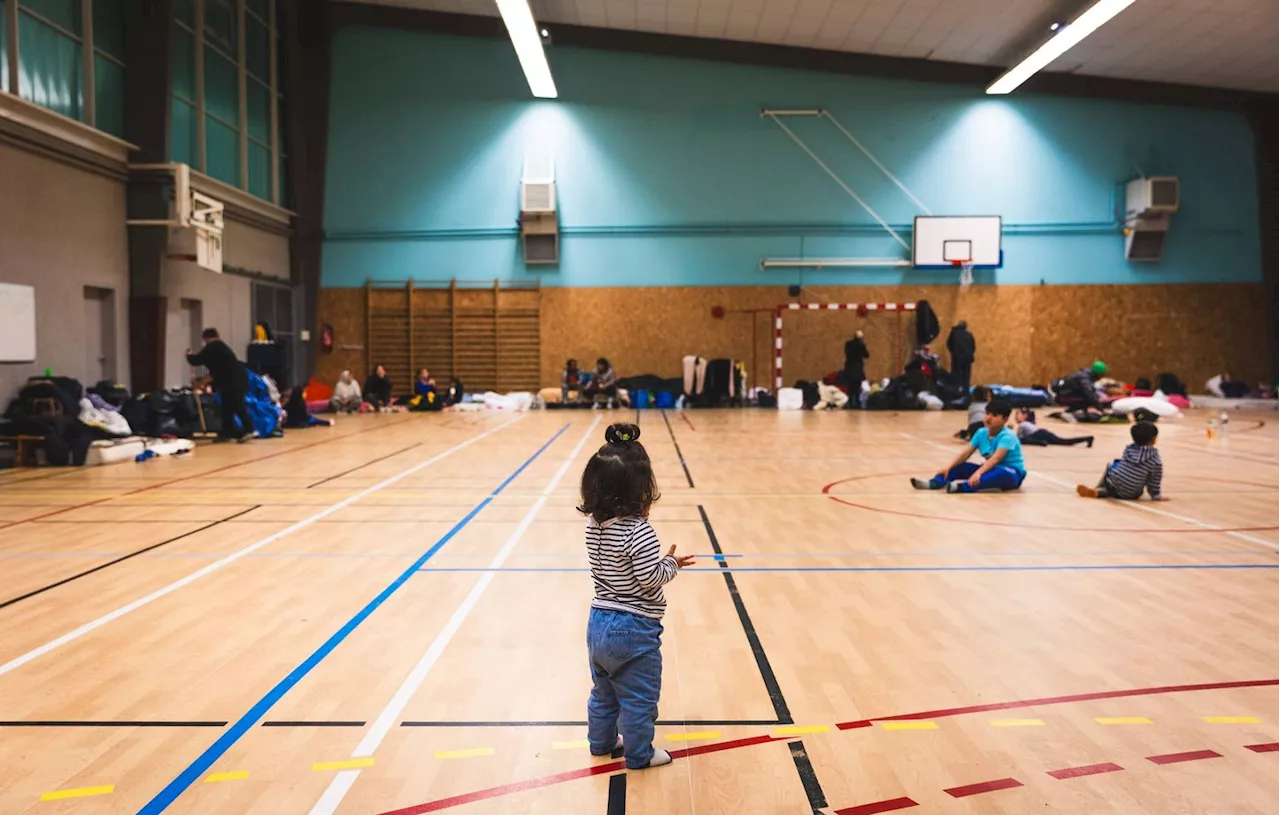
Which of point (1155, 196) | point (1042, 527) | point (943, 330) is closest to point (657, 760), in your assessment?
point (1042, 527)

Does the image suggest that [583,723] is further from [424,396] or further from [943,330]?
[943,330]

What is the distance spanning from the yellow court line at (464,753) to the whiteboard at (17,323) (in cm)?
1187

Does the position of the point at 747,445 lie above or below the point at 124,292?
below

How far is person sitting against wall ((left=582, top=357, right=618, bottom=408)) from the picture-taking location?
20812 mm

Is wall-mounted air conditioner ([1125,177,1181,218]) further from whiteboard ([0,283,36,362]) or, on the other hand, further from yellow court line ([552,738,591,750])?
yellow court line ([552,738,591,750])

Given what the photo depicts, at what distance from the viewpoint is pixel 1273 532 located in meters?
6.55

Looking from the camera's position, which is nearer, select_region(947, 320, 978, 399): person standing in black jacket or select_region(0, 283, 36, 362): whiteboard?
select_region(0, 283, 36, 362): whiteboard

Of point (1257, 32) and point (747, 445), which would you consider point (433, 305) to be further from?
point (1257, 32)

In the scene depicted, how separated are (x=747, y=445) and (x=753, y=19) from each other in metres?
11.4

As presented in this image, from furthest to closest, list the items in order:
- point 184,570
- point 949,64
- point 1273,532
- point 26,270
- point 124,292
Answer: point 949,64
point 124,292
point 26,270
point 1273,532
point 184,570

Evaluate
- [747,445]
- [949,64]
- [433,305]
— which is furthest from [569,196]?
[747,445]

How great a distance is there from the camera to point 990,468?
27.8ft

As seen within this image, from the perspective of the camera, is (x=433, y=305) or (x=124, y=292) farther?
(x=433, y=305)

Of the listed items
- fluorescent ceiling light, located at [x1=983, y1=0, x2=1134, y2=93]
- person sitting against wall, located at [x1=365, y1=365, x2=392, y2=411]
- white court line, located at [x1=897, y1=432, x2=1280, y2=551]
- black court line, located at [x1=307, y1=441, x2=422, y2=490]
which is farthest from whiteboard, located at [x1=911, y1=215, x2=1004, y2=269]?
black court line, located at [x1=307, y1=441, x2=422, y2=490]
